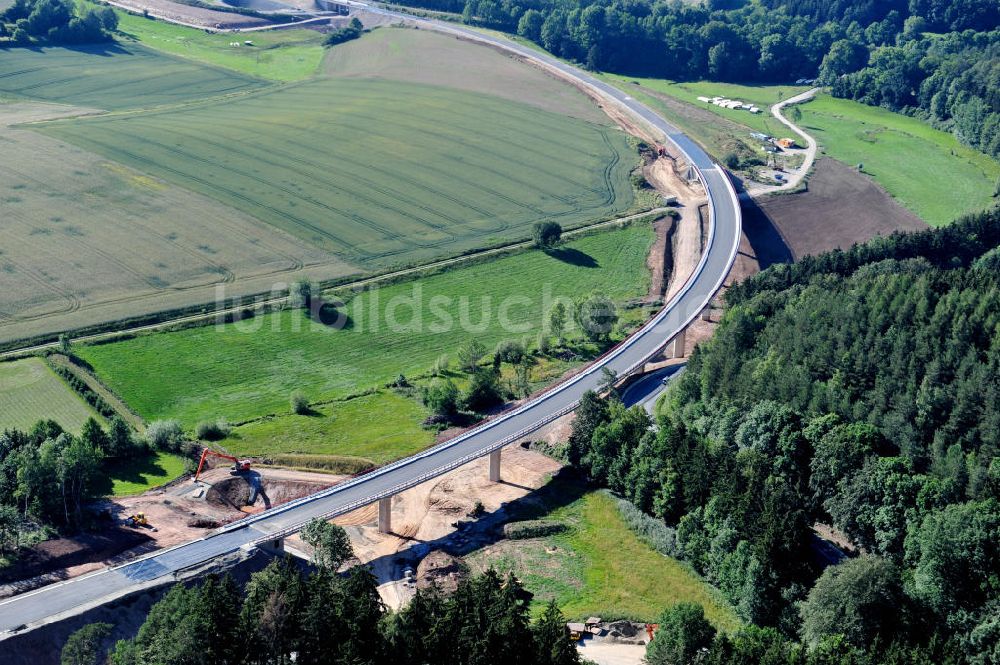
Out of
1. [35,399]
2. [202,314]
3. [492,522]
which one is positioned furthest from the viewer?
[202,314]

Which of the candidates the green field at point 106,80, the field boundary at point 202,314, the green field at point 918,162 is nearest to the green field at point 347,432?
the field boundary at point 202,314

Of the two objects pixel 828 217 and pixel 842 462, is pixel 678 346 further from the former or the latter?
pixel 828 217

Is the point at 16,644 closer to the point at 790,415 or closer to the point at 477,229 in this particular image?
the point at 790,415

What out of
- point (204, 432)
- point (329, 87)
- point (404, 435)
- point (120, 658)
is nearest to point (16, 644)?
point (120, 658)

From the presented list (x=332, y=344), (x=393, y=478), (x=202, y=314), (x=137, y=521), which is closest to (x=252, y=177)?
(x=202, y=314)

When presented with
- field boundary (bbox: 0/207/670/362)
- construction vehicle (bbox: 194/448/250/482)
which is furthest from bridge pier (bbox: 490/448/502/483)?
field boundary (bbox: 0/207/670/362)
